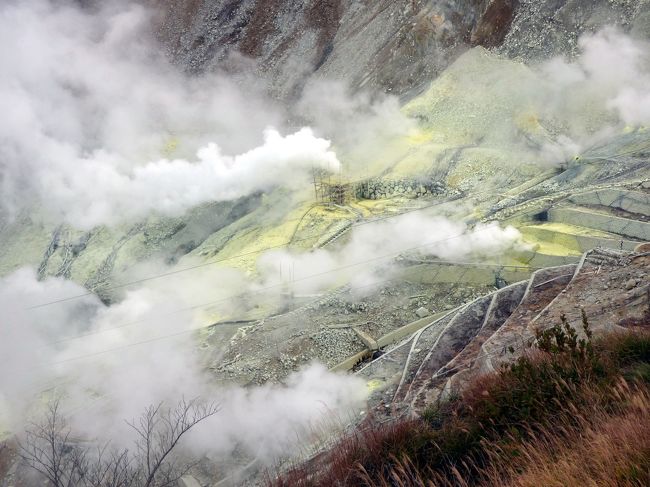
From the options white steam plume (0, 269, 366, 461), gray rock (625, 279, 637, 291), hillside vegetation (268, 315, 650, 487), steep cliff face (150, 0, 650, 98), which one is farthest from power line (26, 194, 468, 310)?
hillside vegetation (268, 315, 650, 487)

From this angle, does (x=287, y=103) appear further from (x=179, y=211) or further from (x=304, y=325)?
(x=304, y=325)

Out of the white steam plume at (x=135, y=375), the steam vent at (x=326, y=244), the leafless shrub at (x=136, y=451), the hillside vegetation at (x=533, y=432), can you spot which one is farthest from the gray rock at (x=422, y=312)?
the hillside vegetation at (x=533, y=432)

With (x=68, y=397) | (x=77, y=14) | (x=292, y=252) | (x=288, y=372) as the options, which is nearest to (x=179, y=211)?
(x=292, y=252)

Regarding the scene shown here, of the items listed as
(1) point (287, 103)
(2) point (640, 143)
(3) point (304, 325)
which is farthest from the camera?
(1) point (287, 103)

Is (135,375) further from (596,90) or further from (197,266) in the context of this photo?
(596,90)

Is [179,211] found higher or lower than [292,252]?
higher

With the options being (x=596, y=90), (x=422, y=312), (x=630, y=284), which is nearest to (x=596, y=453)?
(x=630, y=284)

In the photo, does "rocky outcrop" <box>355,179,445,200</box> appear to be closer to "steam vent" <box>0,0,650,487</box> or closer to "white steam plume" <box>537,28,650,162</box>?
"steam vent" <box>0,0,650,487</box>
